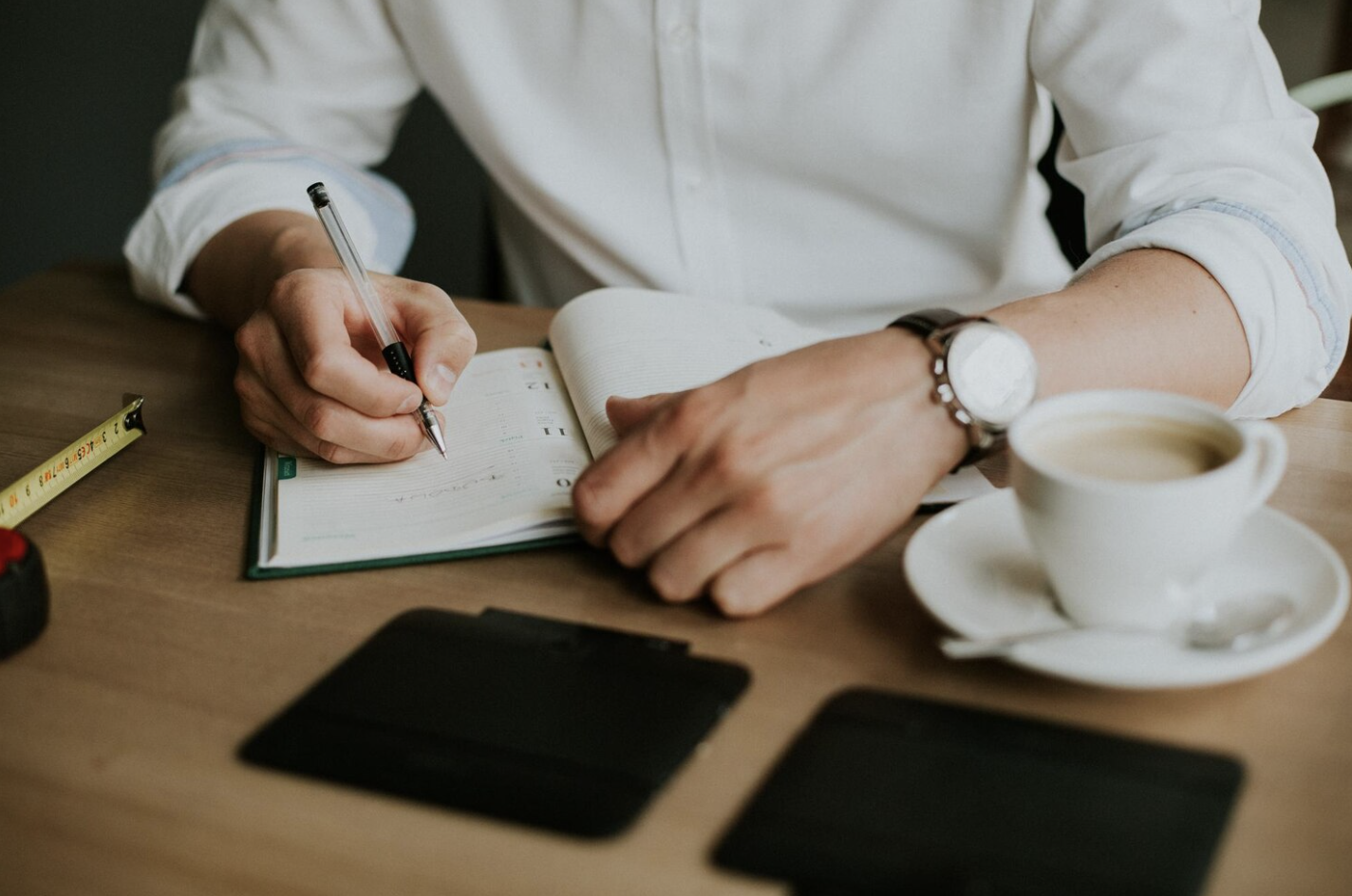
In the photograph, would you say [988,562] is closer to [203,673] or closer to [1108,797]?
[1108,797]

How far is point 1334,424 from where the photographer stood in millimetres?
897

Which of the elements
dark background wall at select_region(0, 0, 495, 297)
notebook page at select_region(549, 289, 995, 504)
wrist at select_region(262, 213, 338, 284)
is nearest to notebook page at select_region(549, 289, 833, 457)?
notebook page at select_region(549, 289, 995, 504)

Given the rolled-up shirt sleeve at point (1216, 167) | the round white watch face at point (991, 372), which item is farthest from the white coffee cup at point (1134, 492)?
the rolled-up shirt sleeve at point (1216, 167)

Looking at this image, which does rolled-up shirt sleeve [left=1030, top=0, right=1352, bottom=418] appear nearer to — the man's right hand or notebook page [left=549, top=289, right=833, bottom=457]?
notebook page [left=549, top=289, right=833, bottom=457]

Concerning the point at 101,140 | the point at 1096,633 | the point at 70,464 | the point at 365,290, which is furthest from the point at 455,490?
the point at 101,140

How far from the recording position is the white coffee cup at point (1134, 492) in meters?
0.56

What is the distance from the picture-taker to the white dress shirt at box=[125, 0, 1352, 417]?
3.22 ft

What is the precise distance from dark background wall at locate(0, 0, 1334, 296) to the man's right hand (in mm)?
1302

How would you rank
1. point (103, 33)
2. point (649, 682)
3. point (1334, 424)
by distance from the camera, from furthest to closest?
point (103, 33) → point (1334, 424) → point (649, 682)

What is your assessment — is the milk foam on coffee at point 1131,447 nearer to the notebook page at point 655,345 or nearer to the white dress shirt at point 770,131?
the notebook page at point 655,345

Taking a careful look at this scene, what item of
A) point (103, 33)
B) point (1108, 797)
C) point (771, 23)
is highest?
point (771, 23)

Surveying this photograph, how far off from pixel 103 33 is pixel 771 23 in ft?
5.20

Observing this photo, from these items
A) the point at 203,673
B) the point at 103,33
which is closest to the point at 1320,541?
the point at 203,673

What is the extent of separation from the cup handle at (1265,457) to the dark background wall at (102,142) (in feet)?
5.77
